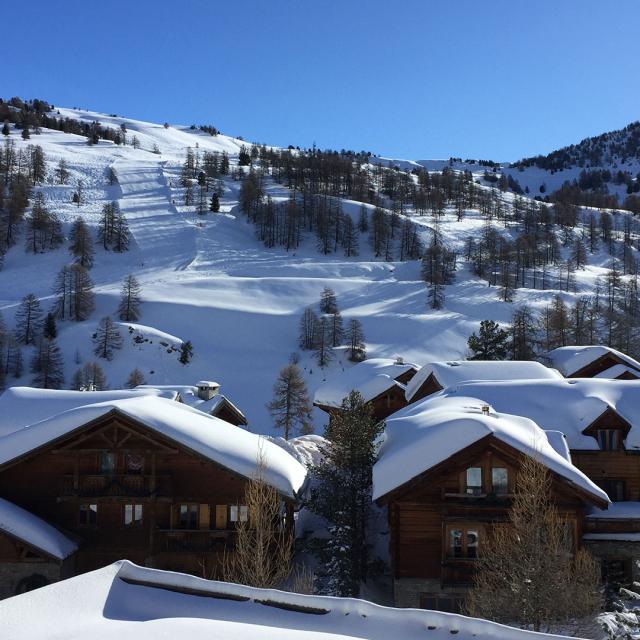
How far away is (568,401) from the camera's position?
2302 centimetres

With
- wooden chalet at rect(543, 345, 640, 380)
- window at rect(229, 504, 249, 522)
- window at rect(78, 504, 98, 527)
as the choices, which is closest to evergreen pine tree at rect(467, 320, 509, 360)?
wooden chalet at rect(543, 345, 640, 380)

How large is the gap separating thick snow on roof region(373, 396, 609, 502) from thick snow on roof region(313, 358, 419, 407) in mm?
19558

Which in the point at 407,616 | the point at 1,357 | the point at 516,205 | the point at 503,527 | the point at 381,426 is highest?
the point at 516,205

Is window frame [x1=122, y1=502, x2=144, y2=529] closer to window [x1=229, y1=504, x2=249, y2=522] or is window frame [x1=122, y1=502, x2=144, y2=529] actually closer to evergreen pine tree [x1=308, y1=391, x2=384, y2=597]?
window [x1=229, y1=504, x2=249, y2=522]

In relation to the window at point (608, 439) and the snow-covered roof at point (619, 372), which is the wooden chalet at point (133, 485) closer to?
the window at point (608, 439)

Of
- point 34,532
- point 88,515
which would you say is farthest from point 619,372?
point 34,532

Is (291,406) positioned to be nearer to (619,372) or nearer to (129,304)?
(619,372)

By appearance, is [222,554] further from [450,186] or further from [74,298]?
[450,186]

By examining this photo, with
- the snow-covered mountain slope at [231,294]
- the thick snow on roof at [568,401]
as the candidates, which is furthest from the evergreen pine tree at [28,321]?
the thick snow on roof at [568,401]

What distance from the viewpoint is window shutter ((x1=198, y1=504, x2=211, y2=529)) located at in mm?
20547

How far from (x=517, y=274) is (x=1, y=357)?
277ft

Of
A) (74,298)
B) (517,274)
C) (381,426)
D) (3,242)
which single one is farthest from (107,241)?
(381,426)

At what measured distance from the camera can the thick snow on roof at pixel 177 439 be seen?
1919 centimetres

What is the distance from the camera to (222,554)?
20328mm
